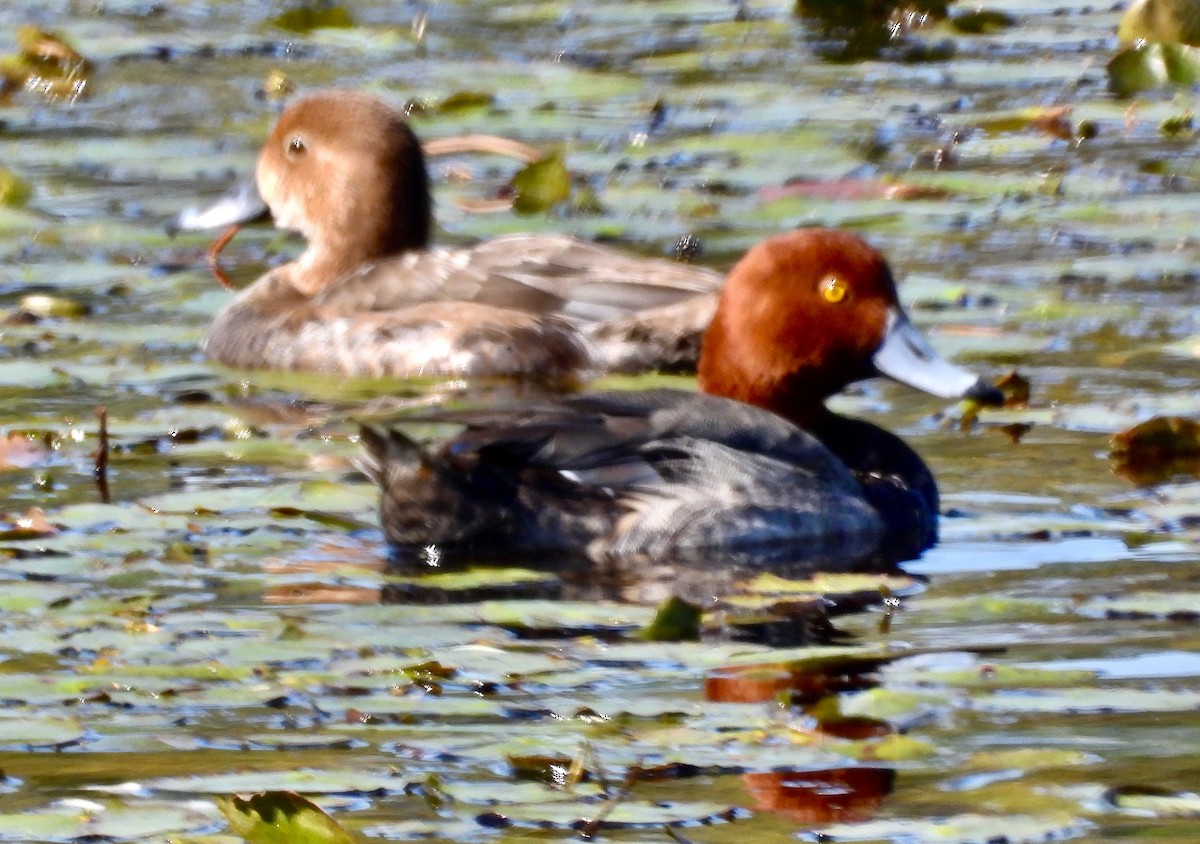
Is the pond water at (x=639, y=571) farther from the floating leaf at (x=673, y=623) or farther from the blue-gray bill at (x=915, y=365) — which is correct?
the blue-gray bill at (x=915, y=365)

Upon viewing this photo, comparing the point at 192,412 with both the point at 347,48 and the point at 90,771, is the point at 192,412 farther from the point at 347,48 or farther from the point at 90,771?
the point at 347,48

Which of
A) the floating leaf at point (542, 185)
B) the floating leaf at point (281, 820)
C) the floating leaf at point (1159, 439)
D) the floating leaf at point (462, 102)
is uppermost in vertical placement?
the floating leaf at point (462, 102)

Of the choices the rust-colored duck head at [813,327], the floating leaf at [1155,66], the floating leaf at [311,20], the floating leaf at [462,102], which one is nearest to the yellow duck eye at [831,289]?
the rust-colored duck head at [813,327]

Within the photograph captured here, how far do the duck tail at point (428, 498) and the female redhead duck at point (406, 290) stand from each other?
2.22 metres

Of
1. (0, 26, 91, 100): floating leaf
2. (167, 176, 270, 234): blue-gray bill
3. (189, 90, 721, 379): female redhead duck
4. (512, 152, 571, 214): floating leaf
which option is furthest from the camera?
(0, 26, 91, 100): floating leaf

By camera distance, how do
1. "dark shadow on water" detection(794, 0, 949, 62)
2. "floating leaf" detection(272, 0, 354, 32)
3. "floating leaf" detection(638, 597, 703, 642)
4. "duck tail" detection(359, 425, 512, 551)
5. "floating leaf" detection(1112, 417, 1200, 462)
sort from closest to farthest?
"floating leaf" detection(638, 597, 703, 642) → "duck tail" detection(359, 425, 512, 551) → "floating leaf" detection(1112, 417, 1200, 462) → "dark shadow on water" detection(794, 0, 949, 62) → "floating leaf" detection(272, 0, 354, 32)

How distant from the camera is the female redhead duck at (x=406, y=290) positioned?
884cm

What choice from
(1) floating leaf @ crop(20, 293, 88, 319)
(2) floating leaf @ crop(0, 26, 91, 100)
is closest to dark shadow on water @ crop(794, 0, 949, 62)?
(2) floating leaf @ crop(0, 26, 91, 100)

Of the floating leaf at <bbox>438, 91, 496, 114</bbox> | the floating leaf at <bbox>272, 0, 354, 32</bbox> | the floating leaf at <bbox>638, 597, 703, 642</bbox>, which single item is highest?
the floating leaf at <bbox>272, 0, 354, 32</bbox>

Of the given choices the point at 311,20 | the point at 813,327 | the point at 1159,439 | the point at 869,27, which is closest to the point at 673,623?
the point at 813,327

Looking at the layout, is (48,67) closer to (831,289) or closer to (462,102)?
(462,102)

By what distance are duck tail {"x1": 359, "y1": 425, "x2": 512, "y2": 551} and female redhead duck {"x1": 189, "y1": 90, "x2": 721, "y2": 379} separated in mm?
2222

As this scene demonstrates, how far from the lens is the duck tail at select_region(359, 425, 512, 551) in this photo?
6441 mm

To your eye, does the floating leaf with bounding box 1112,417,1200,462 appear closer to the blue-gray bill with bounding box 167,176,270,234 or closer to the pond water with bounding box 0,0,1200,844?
the pond water with bounding box 0,0,1200,844
